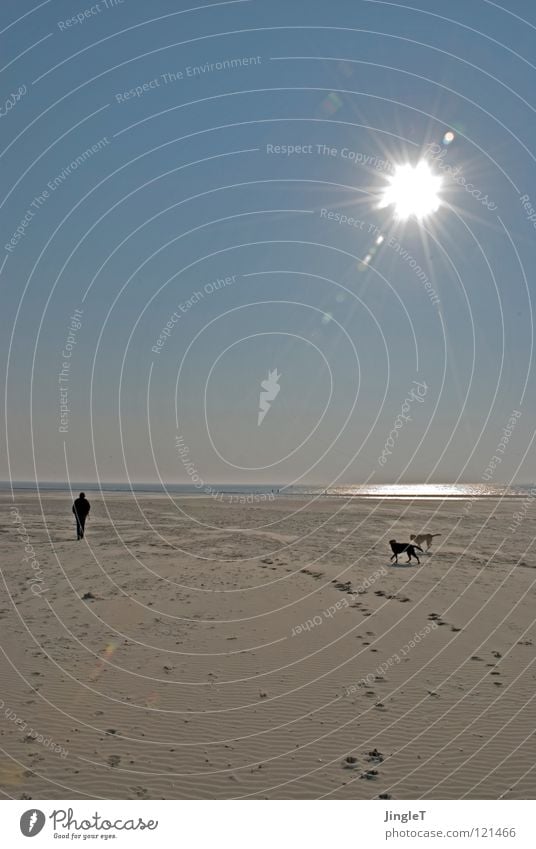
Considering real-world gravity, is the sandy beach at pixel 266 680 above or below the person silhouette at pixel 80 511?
below

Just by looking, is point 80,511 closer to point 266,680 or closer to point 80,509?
point 80,509

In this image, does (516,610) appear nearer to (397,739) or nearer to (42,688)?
(397,739)

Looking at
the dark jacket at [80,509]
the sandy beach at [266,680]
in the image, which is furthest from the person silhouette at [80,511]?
the sandy beach at [266,680]

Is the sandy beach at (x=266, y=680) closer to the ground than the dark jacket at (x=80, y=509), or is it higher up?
closer to the ground

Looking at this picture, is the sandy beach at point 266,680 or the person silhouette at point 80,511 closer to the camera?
the sandy beach at point 266,680

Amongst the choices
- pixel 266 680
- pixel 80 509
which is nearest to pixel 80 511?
pixel 80 509

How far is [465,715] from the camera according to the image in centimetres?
1010

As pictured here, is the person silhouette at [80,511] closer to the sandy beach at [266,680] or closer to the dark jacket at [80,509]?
the dark jacket at [80,509]

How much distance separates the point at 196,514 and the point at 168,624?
35837 mm

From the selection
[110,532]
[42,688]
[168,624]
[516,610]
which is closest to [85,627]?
[168,624]

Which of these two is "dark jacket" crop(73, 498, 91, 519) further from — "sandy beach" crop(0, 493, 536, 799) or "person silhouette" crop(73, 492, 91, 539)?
"sandy beach" crop(0, 493, 536, 799)

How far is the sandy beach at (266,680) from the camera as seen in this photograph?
26.9ft

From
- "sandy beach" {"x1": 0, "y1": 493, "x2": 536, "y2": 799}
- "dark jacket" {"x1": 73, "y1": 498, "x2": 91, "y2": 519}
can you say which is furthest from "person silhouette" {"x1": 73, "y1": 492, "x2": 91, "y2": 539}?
"sandy beach" {"x1": 0, "y1": 493, "x2": 536, "y2": 799}

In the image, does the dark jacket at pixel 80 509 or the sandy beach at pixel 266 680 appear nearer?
the sandy beach at pixel 266 680
